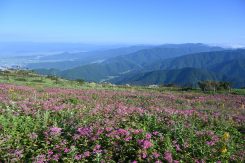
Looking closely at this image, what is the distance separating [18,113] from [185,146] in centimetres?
685

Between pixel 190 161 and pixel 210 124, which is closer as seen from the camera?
pixel 190 161

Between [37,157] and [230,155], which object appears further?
[230,155]

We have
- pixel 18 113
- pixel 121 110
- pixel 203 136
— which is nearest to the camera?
pixel 203 136

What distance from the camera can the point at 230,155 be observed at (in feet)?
32.2

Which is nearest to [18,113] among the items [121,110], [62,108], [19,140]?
[62,108]

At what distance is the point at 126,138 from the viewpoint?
9.58 meters

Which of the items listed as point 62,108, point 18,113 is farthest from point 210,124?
point 18,113

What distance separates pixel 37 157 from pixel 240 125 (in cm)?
981

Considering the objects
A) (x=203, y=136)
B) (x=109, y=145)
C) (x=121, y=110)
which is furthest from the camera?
(x=121, y=110)

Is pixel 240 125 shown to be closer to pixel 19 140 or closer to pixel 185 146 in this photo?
pixel 185 146

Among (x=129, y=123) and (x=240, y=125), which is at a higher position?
(x=129, y=123)

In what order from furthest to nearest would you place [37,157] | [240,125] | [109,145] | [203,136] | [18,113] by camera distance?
[240,125] → [18,113] → [203,136] → [109,145] → [37,157]

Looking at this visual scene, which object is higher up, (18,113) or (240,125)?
(18,113)

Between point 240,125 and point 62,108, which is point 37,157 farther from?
point 240,125
